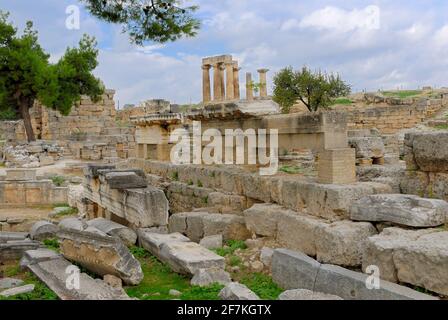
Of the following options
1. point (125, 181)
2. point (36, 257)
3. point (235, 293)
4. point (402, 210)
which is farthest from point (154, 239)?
point (402, 210)

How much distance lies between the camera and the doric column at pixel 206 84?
1238 inches

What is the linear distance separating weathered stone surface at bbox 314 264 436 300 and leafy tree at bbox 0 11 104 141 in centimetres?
2425

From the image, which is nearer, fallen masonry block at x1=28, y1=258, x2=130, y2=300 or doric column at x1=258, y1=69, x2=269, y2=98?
fallen masonry block at x1=28, y1=258, x2=130, y2=300

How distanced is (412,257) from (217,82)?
2738 centimetres

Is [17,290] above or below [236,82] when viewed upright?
below

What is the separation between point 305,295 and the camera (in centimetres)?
458

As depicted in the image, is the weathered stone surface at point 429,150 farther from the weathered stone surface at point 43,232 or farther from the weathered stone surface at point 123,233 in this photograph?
the weathered stone surface at point 43,232

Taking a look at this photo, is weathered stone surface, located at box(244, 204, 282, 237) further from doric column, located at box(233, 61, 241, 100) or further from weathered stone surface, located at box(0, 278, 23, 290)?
doric column, located at box(233, 61, 241, 100)

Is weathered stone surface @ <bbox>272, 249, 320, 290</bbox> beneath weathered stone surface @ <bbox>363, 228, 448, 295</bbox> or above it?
beneath

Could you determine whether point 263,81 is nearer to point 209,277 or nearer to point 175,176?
point 175,176

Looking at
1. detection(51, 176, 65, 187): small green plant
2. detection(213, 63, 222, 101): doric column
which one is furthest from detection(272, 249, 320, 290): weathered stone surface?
detection(213, 63, 222, 101): doric column

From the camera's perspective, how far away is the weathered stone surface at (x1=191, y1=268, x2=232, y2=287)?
5.25 metres

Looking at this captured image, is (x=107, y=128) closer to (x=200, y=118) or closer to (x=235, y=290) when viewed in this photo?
(x=200, y=118)

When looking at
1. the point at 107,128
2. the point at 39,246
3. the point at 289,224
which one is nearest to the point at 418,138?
the point at 289,224
